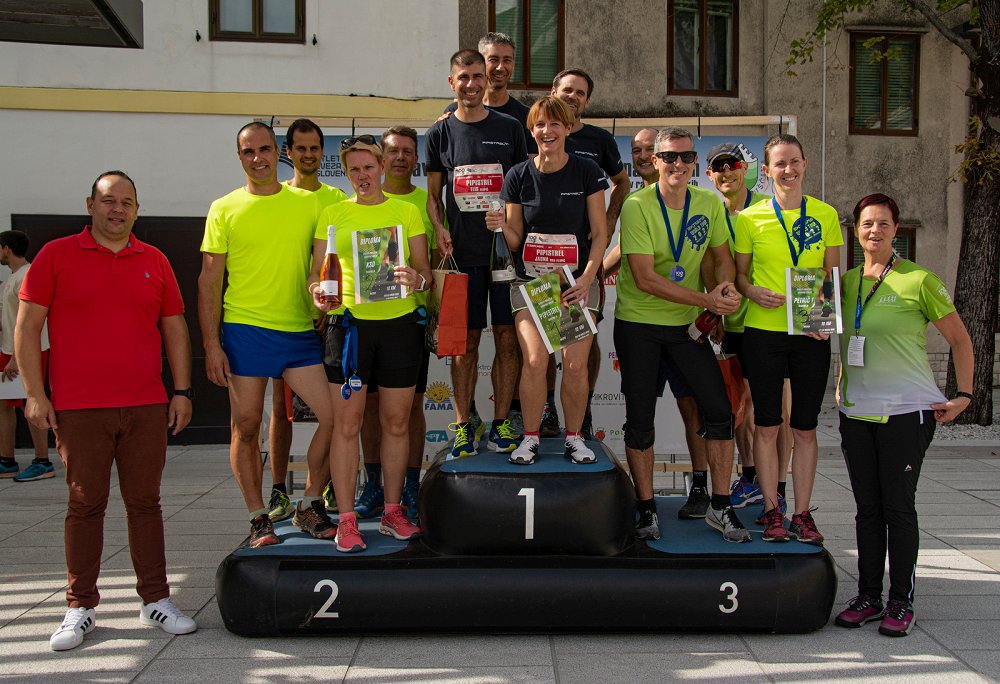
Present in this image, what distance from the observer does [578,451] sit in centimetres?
439

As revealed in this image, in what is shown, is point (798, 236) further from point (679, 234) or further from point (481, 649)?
point (481, 649)

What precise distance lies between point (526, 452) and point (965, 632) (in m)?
2.12

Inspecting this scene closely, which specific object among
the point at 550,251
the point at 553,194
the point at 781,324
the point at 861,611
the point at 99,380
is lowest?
the point at 861,611

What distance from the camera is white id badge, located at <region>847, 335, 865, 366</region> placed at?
4.06m

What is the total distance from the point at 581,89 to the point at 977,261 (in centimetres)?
677

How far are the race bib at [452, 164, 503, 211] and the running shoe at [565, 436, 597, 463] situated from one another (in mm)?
1268

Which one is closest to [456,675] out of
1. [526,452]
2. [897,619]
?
[526,452]

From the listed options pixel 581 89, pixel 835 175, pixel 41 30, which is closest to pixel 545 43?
pixel 835 175

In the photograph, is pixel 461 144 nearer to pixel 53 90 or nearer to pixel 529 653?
pixel 529 653

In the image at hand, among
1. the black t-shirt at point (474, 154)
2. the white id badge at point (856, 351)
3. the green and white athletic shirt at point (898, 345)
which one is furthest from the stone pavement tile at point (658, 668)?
the black t-shirt at point (474, 154)

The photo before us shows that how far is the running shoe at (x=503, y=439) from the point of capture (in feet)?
15.2

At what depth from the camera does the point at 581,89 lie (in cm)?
516

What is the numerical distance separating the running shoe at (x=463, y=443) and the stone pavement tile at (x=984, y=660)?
232 cm

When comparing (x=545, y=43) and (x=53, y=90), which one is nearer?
(x=53, y=90)
